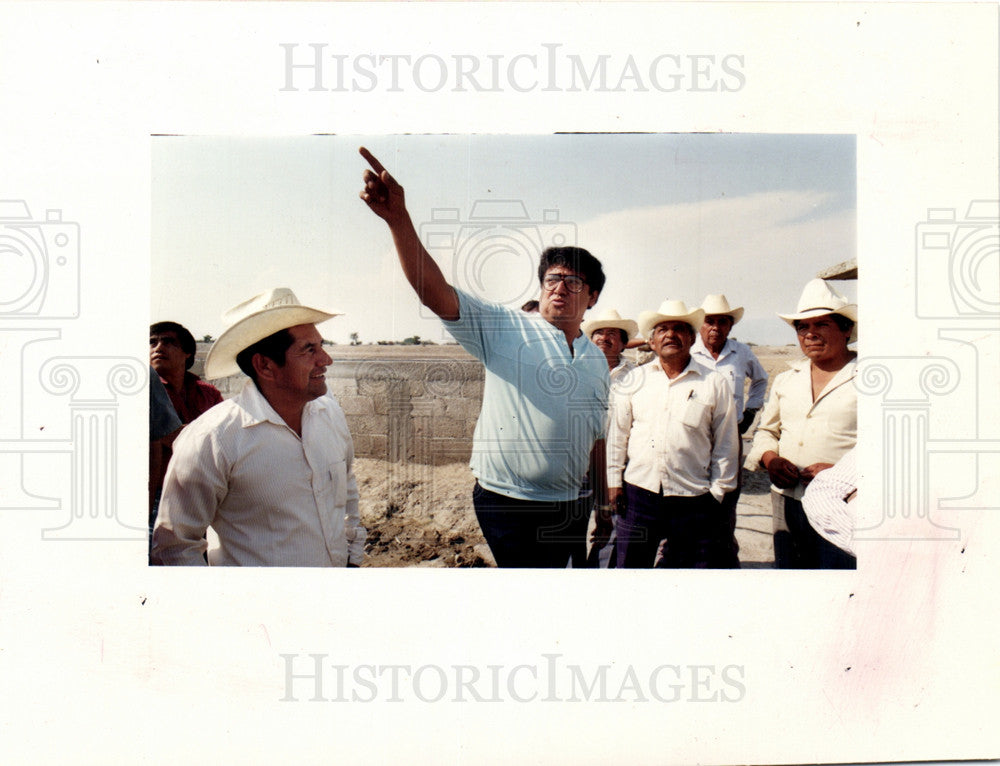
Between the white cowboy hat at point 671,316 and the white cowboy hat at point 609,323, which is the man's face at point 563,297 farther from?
the white cowboy hat at point 671,316

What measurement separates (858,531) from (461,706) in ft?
5.52

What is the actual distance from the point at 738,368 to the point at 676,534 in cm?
69

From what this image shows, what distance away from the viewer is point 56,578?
9.45ft

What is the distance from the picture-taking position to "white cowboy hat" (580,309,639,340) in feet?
9.65

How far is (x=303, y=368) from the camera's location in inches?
113

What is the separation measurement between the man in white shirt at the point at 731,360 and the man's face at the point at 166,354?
6.50ft

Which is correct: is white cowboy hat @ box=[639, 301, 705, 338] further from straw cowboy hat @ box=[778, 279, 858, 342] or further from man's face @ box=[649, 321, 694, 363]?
straw cowboy hat @ box=[778, 279, 858, 342]

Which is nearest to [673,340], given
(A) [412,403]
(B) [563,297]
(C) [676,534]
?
(B) [563,297]

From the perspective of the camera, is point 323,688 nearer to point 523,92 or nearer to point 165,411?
point 165,411

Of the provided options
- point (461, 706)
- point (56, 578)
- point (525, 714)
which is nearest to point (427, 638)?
point (461, 706)

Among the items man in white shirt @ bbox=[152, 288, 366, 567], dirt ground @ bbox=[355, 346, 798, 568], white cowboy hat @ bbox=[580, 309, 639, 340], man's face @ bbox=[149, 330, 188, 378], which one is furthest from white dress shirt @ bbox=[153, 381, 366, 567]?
white cowboy hat @ bbox=[580, 309, 639, 340]

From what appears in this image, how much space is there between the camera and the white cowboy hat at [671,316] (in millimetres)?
2939

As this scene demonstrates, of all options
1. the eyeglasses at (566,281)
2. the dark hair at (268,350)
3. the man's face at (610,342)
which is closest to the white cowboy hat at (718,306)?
the man's face at (610,342)

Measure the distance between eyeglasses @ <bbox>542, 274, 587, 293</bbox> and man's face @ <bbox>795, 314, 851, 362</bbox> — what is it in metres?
0.87
